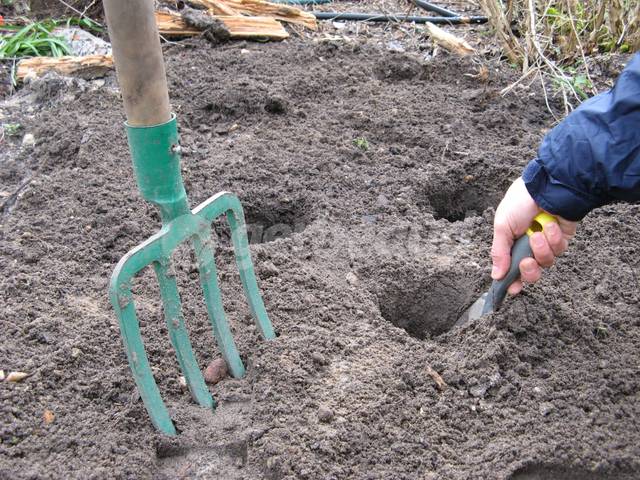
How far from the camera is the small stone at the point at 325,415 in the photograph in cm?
183

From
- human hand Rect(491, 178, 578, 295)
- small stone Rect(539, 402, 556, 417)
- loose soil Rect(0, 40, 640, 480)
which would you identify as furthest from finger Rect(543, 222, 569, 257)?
small stone Rect(539, 402, 556, 417)

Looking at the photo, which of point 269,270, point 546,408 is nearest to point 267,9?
point 269,270

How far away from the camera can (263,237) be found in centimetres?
280

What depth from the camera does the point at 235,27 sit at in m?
4.17

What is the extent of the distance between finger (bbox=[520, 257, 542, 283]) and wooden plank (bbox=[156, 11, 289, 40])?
2852mm

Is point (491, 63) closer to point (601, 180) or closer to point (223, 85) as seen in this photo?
point (223, 85)

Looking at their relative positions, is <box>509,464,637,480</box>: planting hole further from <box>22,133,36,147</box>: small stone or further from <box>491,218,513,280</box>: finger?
<box>22,133,36,147</box>: small stone

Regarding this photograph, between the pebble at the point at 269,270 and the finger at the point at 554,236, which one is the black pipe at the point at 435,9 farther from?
the finger at the point at 554,236

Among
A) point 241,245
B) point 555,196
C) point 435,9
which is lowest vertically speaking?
point 435,9

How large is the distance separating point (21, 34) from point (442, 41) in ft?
8.73

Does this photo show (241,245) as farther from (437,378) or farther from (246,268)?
(437,378)

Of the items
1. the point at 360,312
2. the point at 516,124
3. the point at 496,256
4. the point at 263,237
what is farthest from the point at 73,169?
the point at 516,124

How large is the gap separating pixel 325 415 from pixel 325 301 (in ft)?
1.60

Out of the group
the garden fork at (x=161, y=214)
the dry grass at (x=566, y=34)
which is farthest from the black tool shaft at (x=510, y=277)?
the dry grass at (x=566, y=34)
